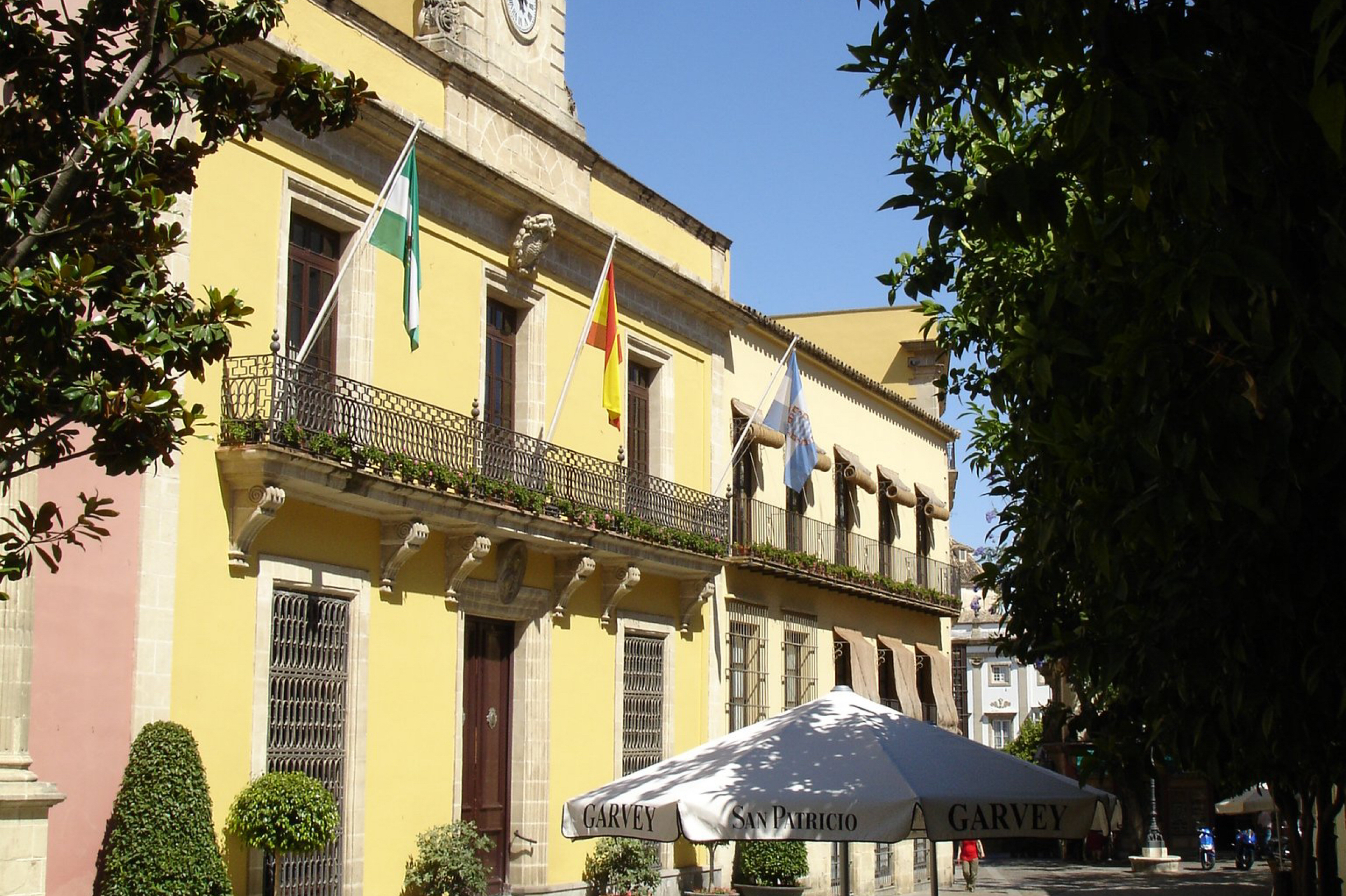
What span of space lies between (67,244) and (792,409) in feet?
59.8

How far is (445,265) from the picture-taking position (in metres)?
17.8

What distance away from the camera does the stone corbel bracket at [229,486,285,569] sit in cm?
1418

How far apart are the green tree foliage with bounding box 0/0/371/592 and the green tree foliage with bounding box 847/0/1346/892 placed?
283cm

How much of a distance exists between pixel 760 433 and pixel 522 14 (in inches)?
283

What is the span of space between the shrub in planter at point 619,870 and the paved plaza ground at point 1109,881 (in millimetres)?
10941

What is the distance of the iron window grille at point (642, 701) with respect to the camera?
20.9 m

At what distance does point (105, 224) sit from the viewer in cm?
681

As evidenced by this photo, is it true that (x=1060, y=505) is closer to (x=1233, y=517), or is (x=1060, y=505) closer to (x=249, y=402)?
(x=1233, y=517)

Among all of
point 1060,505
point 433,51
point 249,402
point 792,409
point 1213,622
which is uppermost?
point 433,51

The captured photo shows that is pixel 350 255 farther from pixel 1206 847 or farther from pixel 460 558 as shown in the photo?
pixel 1206 847

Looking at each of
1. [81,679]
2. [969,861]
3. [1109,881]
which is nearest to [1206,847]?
[1109,881]

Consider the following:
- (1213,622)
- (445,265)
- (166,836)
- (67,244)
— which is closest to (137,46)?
(67,244)

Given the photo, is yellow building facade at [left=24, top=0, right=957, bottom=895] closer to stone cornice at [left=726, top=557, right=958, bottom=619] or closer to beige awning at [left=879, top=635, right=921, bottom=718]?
stone cornice at [left=726, top=557, right=958, bottom=619]

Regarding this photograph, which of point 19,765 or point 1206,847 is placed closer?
point 19,765
